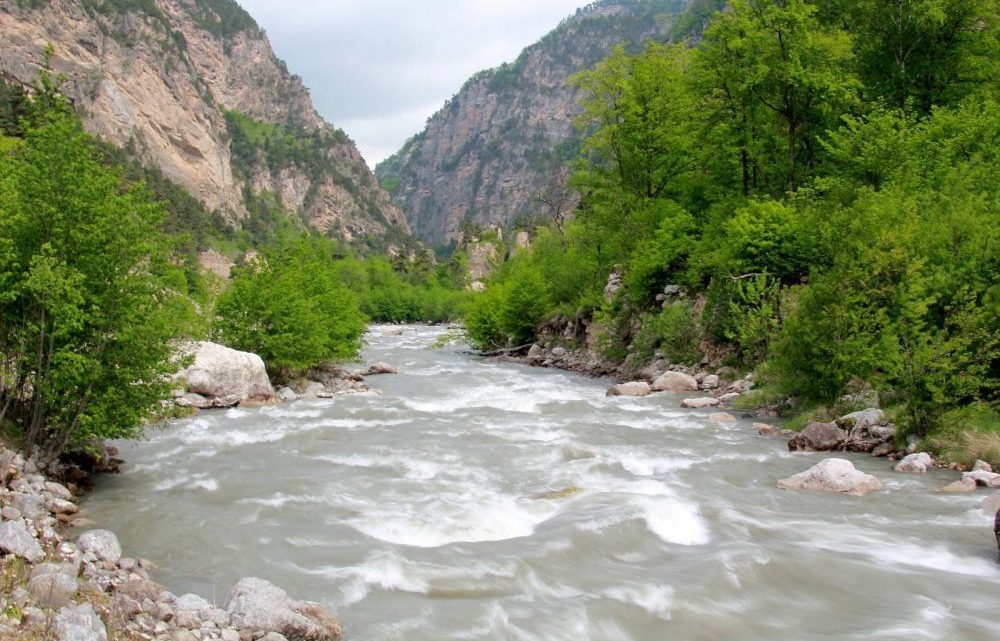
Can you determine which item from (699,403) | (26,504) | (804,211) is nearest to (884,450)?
(699,403)

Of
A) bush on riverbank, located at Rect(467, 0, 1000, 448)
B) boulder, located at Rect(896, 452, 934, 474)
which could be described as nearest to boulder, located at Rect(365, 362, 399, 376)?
bush on riverbank, located at Rect(467, 0, 1000, 448)

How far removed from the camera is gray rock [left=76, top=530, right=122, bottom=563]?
7.42 m

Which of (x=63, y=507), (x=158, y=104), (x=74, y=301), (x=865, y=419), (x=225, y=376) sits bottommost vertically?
(x=63, y=507)

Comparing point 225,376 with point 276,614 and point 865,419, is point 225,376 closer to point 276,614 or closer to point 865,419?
point 276,614

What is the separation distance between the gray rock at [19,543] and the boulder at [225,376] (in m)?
12.7

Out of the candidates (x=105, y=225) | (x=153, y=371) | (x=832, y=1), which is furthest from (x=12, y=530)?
(x=832, y=1)

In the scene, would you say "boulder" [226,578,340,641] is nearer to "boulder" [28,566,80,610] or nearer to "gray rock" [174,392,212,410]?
"boulder" [28,566,80,610]

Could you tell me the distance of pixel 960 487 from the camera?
11055 mm

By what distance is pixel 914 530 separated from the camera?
9492 mm

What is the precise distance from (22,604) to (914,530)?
1024 cm

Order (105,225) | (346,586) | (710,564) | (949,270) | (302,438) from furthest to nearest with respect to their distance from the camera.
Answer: (302,438)
(949,270)
(105,225)
(710,564)
(346,586)

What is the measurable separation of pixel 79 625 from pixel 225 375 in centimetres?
1612

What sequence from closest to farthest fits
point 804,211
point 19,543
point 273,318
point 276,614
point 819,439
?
point 276,614
point 19,543
point 819,439
point 273,318
point 804,211

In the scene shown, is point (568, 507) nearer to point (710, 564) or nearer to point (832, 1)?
point (710, 564)
